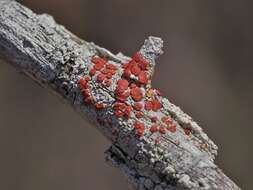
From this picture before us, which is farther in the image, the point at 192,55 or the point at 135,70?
the point at 192,55

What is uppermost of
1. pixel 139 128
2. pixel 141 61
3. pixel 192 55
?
pixel 192 55

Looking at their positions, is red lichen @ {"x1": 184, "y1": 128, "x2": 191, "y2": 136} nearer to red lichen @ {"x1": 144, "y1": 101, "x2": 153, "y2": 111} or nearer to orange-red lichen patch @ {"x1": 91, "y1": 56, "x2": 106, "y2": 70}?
red lichen @ {"x1": 144, "y1": 101, "x2": 153, "y2": 111}

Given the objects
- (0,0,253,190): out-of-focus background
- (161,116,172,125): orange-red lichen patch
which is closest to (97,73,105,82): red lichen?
(161,116,172,125): orange-red lichen patch

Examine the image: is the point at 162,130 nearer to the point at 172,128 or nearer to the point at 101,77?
the point at 172,128

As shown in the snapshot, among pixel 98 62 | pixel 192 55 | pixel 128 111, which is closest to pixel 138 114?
pixel 128 111

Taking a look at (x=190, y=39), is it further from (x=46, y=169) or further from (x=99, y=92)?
(x=99, y=92)

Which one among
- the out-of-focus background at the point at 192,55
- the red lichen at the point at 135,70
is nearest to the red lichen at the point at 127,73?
the red lichen at the point at 135,70

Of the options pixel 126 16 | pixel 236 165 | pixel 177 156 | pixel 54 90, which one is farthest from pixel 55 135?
pixel 177 156

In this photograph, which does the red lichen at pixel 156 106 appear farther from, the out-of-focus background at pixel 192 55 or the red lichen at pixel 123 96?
the out-of-focus background at pixel 192 55
